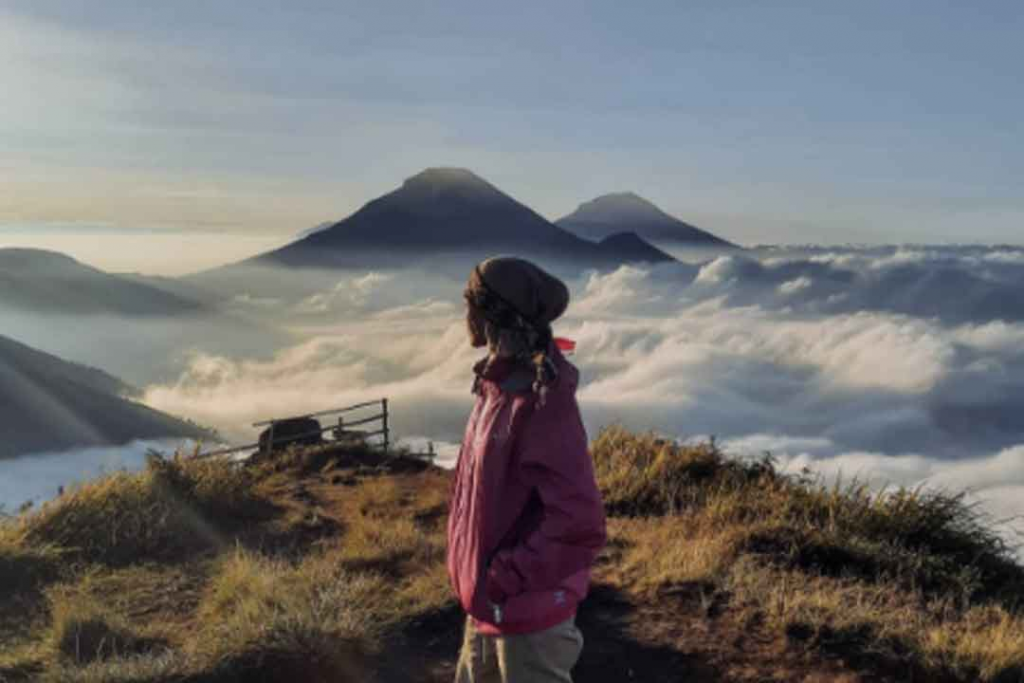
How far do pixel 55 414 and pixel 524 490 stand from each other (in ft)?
447

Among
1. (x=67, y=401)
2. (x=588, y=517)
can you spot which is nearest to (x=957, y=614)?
(x=588, y=517)

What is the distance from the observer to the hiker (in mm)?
2643

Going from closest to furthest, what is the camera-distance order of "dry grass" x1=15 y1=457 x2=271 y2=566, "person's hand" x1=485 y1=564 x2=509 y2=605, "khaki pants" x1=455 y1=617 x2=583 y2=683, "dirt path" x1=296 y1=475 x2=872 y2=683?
1. "person's hand" x1=485 y1=564 x2=509 y2=605
2. "khaki pants" x1=455 y1=617 x2=583 y2=683
3. "dirt path" x1=296 y1=475 x2=872 y2=683
4. "dry grass" x1=15 y1=457 x2=271 y2=566

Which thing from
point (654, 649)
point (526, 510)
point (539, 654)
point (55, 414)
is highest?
point (526, 510)

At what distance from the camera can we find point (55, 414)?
124 m

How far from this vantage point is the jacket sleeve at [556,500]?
2.62m

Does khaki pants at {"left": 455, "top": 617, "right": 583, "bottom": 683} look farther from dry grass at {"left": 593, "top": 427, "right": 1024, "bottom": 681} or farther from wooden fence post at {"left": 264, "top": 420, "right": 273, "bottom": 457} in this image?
wooden fence post at {"left": 264, "top": 420, "right": 273, "bottom": 457}

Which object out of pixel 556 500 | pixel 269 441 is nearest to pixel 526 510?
pixel 556 500

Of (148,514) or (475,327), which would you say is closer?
(475,327)

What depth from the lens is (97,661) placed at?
15.7ft

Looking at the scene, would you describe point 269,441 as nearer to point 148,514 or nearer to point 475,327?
point 148,514

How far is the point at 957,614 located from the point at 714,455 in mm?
4022

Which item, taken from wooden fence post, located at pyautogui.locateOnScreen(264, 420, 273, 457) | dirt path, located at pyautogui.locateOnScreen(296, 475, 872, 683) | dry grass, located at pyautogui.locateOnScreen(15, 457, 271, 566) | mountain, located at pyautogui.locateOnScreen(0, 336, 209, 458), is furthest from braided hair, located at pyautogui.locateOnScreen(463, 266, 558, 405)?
mountain, located at pyautogui.locateOnScreen(0, 336, 209, 458)

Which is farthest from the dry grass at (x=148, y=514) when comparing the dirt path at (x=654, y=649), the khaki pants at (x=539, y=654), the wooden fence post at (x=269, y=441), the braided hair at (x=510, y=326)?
the braided hair at (x=510, y=326)
